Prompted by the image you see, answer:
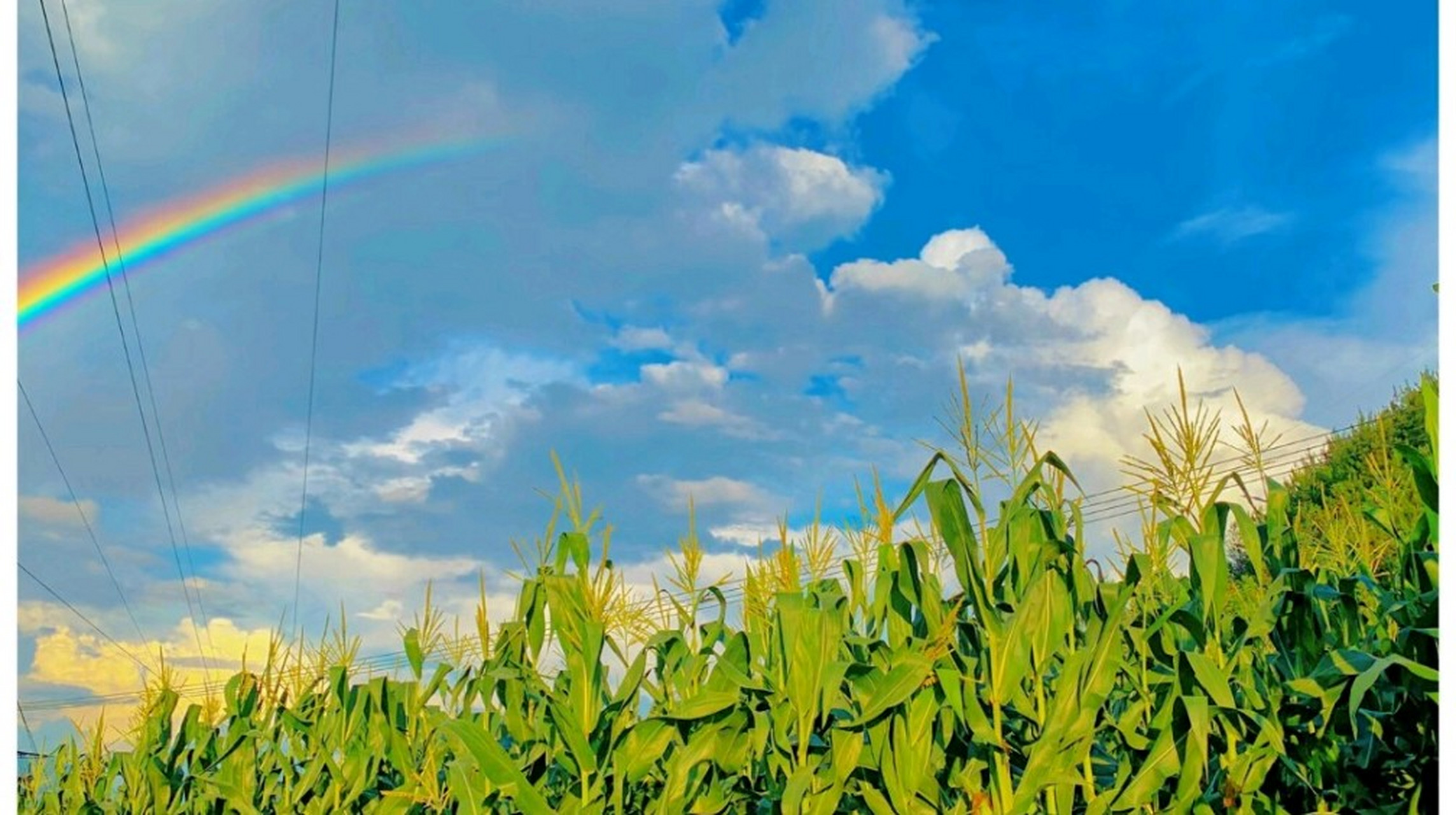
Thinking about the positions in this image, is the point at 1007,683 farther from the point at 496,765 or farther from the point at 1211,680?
the point at 496,765

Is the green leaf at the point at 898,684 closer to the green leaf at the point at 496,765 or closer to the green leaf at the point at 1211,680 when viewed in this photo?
the green leaf at the point at 1211,680

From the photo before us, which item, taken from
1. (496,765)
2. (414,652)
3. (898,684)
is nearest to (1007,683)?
(898,684)

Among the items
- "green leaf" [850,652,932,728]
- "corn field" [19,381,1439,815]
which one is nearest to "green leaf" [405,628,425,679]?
"corn field" [19,381,1439,815]

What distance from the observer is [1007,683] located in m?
2.14

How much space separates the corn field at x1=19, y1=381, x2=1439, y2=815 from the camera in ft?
6.88

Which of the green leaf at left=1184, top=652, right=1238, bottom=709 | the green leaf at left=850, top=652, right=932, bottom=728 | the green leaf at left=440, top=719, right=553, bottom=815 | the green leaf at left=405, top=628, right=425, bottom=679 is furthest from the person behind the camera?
the green leaf at left=405, top=628, right=425, bottom=679

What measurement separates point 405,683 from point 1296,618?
101 inches

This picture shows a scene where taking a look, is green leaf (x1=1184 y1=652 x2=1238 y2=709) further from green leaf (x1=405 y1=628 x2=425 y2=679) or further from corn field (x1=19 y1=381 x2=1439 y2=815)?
green leaf (x1=405 y1=628 x2=425 y2=679)

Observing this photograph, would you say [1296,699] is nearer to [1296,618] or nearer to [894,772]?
[1296,618]

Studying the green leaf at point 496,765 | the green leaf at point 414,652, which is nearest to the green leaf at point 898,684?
the green leaf at point 496,765

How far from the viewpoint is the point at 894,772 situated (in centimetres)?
224

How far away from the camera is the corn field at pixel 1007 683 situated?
6.88 feet

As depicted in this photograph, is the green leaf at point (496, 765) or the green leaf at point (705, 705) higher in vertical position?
the green leaf at point (705, 705)

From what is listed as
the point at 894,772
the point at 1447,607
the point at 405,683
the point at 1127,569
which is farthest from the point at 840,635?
the point at 405,683
